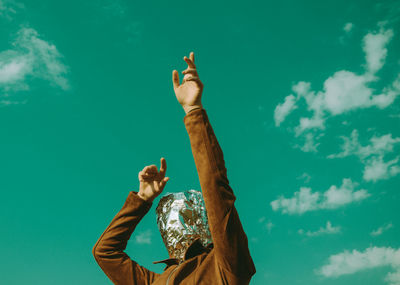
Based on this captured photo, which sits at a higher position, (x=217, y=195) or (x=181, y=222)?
(x=181, y=222)

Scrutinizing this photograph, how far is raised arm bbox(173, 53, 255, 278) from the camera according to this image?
7.65 feet

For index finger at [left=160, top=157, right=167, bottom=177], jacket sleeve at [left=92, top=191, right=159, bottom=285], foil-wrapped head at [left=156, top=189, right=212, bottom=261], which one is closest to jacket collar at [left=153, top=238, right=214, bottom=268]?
foil-wrapped head at [left=156, top=189, right=212, bottom=261]

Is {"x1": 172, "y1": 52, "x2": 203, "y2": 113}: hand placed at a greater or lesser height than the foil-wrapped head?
greater

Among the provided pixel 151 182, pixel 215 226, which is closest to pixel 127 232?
pixel 151 182

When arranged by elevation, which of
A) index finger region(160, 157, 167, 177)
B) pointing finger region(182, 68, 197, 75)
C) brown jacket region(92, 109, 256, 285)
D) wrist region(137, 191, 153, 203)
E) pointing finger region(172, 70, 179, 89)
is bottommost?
brown jacket region(92, 109, 256, 285)

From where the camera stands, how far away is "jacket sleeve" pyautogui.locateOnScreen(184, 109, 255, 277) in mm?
2332

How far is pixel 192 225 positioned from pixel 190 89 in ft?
5.21

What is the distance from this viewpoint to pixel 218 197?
2324 millimetres

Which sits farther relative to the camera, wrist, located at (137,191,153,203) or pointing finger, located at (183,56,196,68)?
wrist, located at (137,191,153,203)

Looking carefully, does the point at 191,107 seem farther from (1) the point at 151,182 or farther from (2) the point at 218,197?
(1) the point at 151,182

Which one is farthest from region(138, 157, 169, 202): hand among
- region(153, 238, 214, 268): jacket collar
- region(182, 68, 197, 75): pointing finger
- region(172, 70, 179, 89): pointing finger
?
region(182, 68, 197, 75): pointing finger

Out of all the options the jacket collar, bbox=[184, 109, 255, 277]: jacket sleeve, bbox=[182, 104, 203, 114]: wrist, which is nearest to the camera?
bbox=[184, 109, 255, 277]: jacket sleeve

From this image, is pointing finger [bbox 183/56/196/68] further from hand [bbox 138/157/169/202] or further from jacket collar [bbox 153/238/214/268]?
jacket collar [bbox 153/238/214/268]

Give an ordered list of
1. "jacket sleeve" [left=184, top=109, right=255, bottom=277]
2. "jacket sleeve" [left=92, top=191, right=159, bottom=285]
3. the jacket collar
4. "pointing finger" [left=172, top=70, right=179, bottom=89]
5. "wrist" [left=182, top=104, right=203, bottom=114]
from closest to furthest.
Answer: "jacket sleeve" [left=184, top=109, right=255, bottom=277]
"wrist" [left=182, top=104, right=203, bottom=114]
"pointing finger" [left=172, top=70, right=179, bottom=89]
the jacket collar
"jacket sleeve" [left=92, top=191, right=159, bottom=285]
